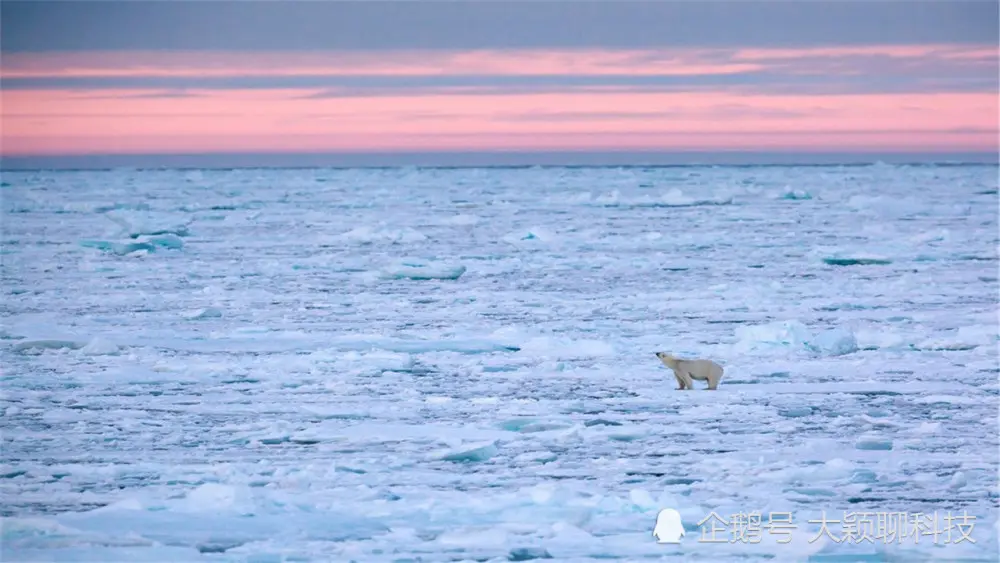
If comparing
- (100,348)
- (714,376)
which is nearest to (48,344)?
(100,348)

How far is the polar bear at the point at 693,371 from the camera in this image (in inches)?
234

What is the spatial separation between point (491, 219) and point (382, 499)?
1395cm

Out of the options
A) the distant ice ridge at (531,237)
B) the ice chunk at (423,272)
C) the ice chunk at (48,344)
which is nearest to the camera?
the ice chunk at (48,344)

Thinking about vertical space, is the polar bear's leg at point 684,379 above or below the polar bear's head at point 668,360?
below

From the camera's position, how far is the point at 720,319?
315 inches

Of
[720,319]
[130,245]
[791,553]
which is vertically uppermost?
[130,245]

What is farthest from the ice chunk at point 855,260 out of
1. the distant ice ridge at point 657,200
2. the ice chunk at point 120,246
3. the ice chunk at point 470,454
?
the distant ice ridge at point 657,200

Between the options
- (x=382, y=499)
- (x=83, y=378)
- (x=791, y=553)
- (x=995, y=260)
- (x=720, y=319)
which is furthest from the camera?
(x=995, y=260)

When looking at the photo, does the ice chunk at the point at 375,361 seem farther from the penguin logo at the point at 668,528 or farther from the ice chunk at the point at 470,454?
the penguin logo at the point at 668,528

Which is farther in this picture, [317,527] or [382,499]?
[382,499]

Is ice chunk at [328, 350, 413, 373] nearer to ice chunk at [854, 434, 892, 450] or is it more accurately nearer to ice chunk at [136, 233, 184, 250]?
ice chunk at [854, 434, 892, 450]

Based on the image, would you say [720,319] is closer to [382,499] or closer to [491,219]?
[382,499]

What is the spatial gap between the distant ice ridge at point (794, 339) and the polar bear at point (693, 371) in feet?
3.31

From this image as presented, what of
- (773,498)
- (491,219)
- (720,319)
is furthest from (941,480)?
(491,219)
